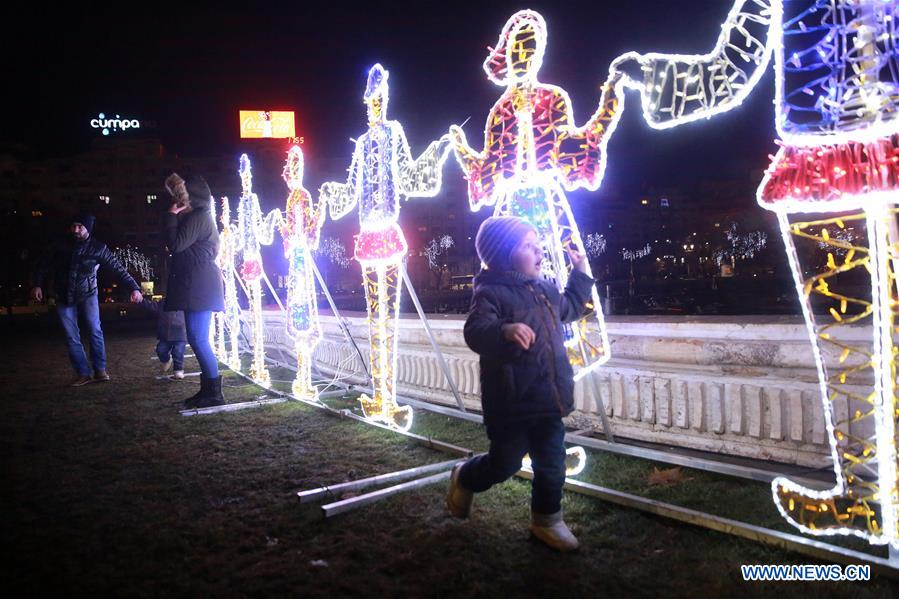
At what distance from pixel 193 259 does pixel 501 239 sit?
16.3 feet

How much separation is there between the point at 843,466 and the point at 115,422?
6507 mm

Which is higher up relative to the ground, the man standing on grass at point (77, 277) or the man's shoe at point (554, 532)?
the man standing on grass at point (77, 277)

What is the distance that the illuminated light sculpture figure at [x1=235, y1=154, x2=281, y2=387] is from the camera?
341 inches

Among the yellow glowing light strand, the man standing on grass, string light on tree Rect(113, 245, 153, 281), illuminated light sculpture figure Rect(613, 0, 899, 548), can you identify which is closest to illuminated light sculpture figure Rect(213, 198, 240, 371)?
the man standing on grass

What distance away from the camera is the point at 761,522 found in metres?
3.24

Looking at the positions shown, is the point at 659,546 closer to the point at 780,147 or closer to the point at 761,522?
the point at 761,522

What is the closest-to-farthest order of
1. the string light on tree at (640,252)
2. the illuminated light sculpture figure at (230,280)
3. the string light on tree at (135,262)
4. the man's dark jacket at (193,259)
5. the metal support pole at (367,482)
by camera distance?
the metal support pole at (367,482), the man's dark jacket at (193,259), the illuminated light sculpture figure at (230,280), the string light on tree at (640,252), the string light on tree at (135,262)

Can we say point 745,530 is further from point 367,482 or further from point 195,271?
point 195,271

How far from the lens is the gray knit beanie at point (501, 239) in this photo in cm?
311

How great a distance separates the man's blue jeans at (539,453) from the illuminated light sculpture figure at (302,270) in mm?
4404

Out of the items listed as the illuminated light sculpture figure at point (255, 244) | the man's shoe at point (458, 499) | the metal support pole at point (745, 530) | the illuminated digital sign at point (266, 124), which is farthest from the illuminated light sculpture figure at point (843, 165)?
the illuminated digital sign at point (266, 124)

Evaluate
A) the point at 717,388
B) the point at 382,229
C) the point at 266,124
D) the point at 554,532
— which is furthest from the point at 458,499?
the point at 266,124

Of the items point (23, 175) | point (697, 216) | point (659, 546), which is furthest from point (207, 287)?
point (23, 175)

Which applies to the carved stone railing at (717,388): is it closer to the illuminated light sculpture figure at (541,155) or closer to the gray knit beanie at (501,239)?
the illuminated light sculpture figure at (541,155)
